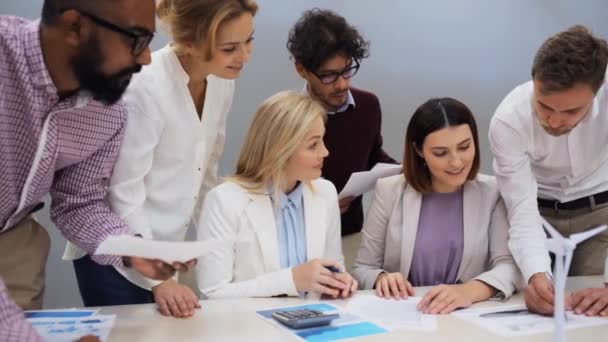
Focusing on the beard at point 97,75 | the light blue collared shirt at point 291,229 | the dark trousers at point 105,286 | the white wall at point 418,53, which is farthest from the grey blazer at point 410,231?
the white wall at point 418,53

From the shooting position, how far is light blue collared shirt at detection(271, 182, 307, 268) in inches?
87.9

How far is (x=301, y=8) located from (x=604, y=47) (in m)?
1.81

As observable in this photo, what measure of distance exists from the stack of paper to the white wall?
1628mm

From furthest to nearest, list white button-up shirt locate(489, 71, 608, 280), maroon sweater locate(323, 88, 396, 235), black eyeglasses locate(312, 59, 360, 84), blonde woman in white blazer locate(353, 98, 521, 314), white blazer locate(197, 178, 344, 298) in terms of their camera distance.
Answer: maroon sweater locate(323, 88, 396, 235), black eyeglasses locate(312, 59, 360, 84), blonde woman in white blazer locate(353, 98, 521, 314), white button-up shirt locate(489, 71, 608, 280), white blazer locate(197, 178, 344, 298)

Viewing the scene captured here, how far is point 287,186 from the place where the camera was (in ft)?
7.54

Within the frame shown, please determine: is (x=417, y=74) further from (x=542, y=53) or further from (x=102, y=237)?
(x=102, y=237)

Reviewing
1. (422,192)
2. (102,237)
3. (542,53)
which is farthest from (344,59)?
(102,237)

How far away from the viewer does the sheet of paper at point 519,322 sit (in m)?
1.78

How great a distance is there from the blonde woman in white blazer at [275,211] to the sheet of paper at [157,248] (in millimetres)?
544

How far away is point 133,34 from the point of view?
4.93 feet

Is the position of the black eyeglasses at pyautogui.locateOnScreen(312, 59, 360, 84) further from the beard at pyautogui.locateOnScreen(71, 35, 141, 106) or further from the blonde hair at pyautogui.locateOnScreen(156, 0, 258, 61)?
the beard at pyautogui.locateOnScreen(71, 35, 141, 106)

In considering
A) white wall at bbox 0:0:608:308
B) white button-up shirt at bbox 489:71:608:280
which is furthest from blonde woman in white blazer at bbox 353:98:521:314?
white wall at bbox 0:0:608:308

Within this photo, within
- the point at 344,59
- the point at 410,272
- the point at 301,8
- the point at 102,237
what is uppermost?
the point at 301,8

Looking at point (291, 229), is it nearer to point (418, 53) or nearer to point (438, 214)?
point (438, 214)
